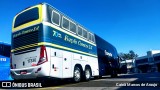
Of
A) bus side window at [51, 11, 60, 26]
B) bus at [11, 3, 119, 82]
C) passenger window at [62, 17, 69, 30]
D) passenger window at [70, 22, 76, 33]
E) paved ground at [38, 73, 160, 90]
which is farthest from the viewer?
passenger window at [70, 22, 76, 33]

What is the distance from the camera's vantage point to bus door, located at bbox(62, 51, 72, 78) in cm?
1164

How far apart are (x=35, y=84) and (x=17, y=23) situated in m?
3.30

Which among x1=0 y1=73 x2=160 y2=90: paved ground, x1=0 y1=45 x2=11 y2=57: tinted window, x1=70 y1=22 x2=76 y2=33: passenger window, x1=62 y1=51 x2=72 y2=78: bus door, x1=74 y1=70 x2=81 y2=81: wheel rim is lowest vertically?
x1=0 y1=73 x2=160 y2=90: paved ground

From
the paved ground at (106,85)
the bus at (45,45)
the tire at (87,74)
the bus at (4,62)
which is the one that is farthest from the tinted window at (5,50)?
the tire at (87,74)

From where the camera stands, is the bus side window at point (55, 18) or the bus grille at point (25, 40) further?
the bus side window at point (55, 18)

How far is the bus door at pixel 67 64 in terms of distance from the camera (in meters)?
11.6

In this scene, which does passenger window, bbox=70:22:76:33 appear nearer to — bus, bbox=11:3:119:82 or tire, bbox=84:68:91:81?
bus, bbox=11:3:119:82

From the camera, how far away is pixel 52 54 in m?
10.7

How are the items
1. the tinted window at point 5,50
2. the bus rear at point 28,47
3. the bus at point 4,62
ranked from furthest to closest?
1. the tinted window at point 5,50
2. the bus at point 4,62
3. the bus rear at point 28,47

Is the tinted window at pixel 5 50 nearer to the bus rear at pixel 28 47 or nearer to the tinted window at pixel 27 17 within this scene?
the bus rear at pixel 28 47

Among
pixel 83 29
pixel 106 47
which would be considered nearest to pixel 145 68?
pixel 106 47

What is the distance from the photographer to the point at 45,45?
34.0ft

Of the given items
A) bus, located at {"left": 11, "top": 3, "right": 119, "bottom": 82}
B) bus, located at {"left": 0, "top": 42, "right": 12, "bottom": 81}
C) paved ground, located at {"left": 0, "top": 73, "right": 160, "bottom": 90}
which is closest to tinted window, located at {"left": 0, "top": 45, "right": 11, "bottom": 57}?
bus, located at {"left": 0, "top": 42, "right": 12, "bottom": 81}

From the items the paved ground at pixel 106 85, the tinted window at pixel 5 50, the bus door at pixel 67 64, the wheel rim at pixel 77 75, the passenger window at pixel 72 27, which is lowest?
the paved ground at pixel 106 85
